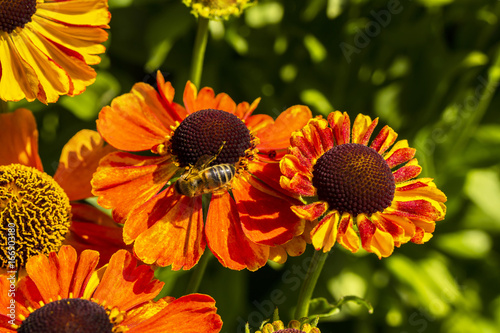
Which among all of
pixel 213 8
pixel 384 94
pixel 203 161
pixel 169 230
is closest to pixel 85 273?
pixel 169 230

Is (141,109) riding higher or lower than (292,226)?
higher

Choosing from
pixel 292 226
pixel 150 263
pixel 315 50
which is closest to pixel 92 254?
pixel 150 263

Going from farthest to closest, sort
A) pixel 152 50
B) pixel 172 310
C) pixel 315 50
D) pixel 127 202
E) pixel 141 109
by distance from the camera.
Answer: pixel 315 50 → pixel 152 50 → pixel 141 109 → pixel 127 202 → pixel 172 310

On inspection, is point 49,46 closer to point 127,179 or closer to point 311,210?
point 127,179

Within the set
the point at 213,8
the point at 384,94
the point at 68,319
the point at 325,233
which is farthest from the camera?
the point at 384,94

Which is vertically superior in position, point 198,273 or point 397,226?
point 397,226

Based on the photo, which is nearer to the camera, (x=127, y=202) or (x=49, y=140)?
(x=127, y=202)

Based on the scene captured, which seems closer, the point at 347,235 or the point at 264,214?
the point at 347,235

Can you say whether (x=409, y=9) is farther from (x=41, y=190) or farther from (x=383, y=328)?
(x=41, y=190)

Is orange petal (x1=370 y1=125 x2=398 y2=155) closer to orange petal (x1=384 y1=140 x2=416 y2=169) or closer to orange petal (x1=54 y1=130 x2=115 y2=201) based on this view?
orange petal (x1=384 y1=140 x2=416 y2=169)
